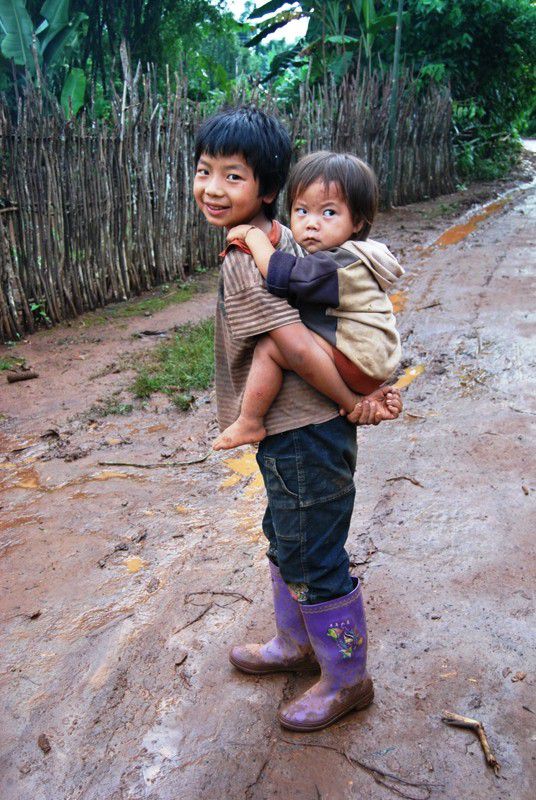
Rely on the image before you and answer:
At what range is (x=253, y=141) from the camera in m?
1.52

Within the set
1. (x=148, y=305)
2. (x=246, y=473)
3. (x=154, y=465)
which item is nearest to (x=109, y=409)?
(x=154, y=465)

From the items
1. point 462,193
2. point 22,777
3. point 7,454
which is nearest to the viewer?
point 22,777

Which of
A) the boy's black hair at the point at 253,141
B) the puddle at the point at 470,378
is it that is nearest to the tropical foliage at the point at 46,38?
the puddle at the point at 470,378

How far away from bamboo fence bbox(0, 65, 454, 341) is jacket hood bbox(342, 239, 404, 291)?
4.25 meters

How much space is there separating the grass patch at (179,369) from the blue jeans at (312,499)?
2449 millimetres

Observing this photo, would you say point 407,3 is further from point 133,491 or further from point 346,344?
point 346,344

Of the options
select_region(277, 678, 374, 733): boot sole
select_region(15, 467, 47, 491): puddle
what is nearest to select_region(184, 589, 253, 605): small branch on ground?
select_region(277, 678, 374, 733): boot sole

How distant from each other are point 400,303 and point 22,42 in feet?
32.3

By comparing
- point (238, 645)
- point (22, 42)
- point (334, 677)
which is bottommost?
point (238, 645)

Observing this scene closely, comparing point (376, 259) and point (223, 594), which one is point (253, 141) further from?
point (223, 594)

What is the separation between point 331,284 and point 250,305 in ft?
0.60

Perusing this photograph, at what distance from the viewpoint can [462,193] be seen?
1141 centimetres

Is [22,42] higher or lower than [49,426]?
higher

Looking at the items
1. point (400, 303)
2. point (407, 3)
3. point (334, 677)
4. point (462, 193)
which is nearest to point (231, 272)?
point (334, 677)
